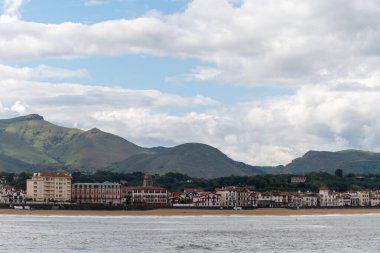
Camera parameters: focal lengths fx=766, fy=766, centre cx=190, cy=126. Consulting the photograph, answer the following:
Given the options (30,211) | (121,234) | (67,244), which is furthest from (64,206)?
(67,244)

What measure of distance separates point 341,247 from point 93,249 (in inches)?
974

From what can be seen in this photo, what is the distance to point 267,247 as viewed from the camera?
7544 centimetres

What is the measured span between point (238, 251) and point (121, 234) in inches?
1060

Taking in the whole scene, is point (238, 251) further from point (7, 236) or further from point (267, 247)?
point (7, 236)

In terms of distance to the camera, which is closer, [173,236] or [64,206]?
[173,236]

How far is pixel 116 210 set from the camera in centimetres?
19125

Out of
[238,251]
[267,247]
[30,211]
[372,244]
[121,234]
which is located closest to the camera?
[238,251]

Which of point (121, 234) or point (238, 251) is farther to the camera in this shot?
point (121, 234)

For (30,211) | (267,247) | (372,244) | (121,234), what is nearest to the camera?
(267,247)

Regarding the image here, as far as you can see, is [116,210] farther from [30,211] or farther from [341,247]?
[341,247]

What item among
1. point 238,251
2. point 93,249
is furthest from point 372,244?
point 93,249

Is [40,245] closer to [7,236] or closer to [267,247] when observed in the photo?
[7,236]

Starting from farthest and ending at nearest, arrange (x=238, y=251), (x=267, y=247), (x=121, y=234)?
1. (x=121, y=234)
2. (x=267, y=247)
3. (x=238, y=251)

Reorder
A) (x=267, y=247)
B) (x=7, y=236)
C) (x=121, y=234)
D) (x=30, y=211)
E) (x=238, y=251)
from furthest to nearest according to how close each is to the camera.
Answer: (x=30, y=211) < (x=121, y=234) < (x=7, y=236) < (x=267, y=247) < (x=238, y=251)
